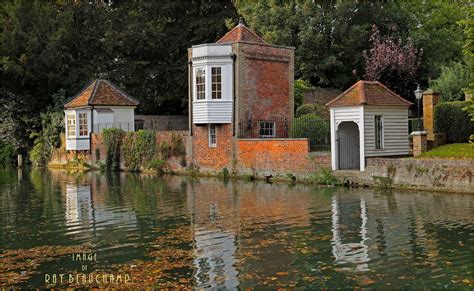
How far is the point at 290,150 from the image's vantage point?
29.7 m

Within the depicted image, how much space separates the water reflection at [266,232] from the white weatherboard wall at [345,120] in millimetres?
1832

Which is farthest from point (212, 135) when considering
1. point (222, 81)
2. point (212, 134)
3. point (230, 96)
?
point (222, 81)

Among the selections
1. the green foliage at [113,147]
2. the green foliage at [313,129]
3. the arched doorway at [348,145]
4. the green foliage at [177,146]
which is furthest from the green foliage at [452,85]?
the green foliage at [113,147]

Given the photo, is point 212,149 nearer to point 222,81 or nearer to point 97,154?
point 222,81

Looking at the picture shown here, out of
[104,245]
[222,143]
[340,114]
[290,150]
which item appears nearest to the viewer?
[104,245]

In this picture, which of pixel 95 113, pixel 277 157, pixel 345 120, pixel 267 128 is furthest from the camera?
pixel 95 113

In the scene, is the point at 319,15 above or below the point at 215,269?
above

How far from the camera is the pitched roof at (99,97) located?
43562 mm

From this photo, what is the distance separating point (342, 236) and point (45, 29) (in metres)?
37.5

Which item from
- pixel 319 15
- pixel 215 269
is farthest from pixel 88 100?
pixel 215 269

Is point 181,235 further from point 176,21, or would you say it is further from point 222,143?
point 176,21

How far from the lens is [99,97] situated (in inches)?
1725

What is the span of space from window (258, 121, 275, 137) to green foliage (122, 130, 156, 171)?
260 inches

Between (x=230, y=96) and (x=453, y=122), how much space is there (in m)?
11.0
